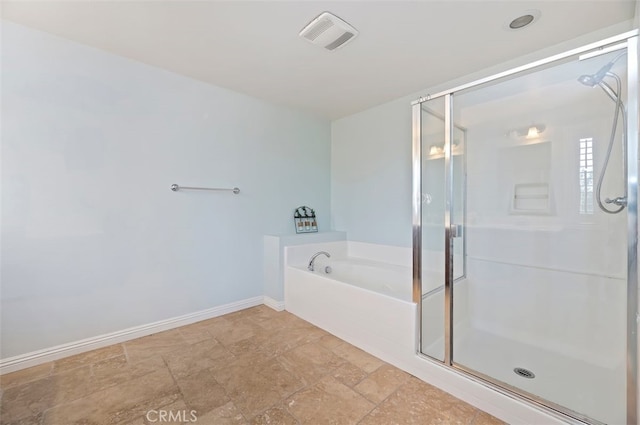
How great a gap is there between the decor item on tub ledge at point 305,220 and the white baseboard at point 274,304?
0.84m

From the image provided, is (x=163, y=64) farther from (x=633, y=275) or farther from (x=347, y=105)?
(x=633, y=275)

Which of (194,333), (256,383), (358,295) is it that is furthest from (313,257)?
(256,383)

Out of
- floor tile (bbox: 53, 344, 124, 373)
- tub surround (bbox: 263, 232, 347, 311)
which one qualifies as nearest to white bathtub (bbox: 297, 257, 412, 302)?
tub surround (bbox: 263, 232, 347, 311)

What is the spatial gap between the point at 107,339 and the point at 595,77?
3.75m

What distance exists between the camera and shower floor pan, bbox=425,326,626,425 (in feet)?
4.41

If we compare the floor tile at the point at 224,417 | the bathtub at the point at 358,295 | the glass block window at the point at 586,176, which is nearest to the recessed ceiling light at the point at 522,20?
the glass block window at the point at 586,176

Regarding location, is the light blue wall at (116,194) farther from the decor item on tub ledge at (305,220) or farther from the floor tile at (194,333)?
the decor item on tub ledge at (305,220)

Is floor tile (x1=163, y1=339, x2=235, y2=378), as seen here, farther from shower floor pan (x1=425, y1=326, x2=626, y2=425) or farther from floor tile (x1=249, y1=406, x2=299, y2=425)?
shower floor pan (x1=425, y1=326, x2=626, y2=425)

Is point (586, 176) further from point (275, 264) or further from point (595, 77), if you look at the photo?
point (275, 264)

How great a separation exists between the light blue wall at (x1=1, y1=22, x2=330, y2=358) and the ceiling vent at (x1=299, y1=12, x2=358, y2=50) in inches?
47.3

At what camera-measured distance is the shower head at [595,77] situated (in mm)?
1479

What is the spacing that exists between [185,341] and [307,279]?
1.11 m

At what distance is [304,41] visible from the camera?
75.6 inches

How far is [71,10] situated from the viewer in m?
1.65
